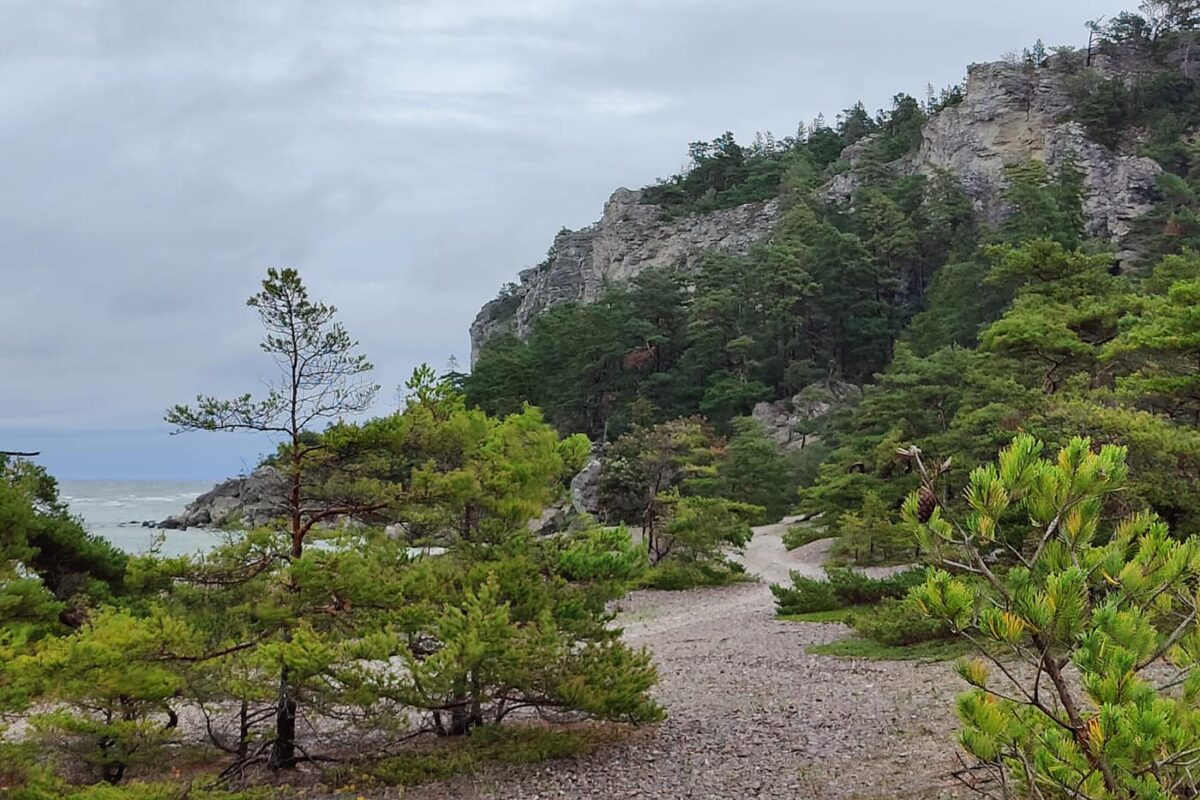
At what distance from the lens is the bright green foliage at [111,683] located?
5.82 metres

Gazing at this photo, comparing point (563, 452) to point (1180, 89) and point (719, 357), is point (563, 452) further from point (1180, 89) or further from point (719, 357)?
point (1180, 89)

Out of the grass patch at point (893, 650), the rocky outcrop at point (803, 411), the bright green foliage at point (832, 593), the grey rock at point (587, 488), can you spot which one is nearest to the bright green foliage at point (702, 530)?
the bright green foliage at point (832, 593)

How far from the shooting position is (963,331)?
101 feet

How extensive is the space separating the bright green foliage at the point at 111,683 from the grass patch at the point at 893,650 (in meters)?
7.58

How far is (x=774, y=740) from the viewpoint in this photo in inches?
289

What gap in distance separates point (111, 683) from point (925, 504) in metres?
6.01

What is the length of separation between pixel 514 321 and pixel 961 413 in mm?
56302

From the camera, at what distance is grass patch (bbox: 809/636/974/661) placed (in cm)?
955

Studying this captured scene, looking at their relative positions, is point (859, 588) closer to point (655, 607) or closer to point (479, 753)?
point (655, 607)

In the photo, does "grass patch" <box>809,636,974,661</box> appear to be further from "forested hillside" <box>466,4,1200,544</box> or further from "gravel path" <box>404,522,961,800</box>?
"forested hillside" <box>466,4,1200,544</box>

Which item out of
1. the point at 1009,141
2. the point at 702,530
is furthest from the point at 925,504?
the point at 1009,141

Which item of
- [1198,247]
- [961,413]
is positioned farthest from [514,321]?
[961,413]

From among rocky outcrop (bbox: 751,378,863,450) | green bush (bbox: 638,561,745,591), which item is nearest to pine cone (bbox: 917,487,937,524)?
green bush (bbox: 638,561,745,591)

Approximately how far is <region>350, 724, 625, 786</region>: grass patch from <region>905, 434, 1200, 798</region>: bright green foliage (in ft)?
17.2
